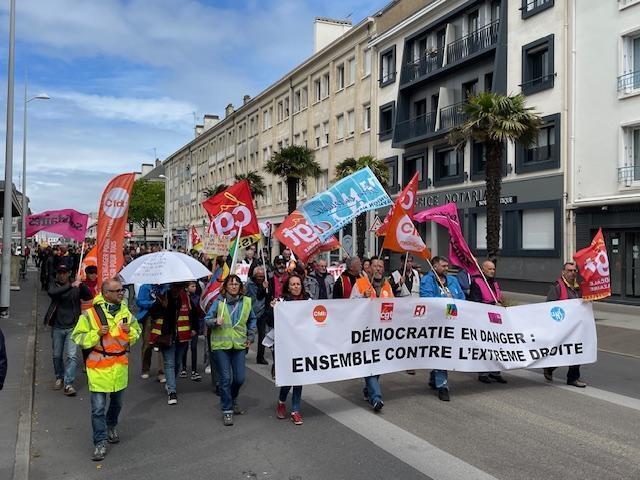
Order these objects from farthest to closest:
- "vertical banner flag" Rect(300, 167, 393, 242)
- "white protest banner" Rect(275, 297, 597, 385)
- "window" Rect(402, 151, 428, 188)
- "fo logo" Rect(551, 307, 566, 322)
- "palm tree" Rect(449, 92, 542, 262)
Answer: "window" Rect(402, 151, 428, 188), "palm tree" Rect(449, 92, 542, 262), "vertical banner flag" Rect(300, 167, 393, 242), "fo logo" Rect(551, 307, 566, 322), "white protest banner" Rect(275, 297, 597, 385)

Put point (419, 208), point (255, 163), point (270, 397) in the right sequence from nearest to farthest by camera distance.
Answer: point (270, 397) < point (419, 208) < point (255, 163)

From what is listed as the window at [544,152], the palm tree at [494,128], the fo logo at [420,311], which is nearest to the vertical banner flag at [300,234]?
the fo logo at [420,311]

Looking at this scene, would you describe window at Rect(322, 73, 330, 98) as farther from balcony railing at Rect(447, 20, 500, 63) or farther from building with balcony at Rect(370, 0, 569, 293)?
balcony railing at Rect(447, 20, 500, 63)

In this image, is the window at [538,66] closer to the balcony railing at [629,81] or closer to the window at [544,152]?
the window at [544,152]

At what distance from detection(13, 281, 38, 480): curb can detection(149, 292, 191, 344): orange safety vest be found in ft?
5.25

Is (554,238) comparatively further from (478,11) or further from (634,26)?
(478,11)

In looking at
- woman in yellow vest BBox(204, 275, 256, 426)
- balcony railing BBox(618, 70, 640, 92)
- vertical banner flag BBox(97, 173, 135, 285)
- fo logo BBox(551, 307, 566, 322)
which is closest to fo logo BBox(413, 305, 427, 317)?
fo logo BBox(551, 307, 566, 322)

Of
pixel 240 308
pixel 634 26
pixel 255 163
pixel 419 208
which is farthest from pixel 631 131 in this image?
pixel 255 163

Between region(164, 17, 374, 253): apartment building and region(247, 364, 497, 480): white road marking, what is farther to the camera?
region(164, 17, 374, 253): apartment building

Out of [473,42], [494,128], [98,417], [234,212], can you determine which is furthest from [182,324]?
[473,42]

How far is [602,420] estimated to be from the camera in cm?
684

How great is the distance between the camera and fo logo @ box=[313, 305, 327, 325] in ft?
23.7

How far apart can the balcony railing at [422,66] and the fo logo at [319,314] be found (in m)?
25.3

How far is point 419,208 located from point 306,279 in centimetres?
2144
